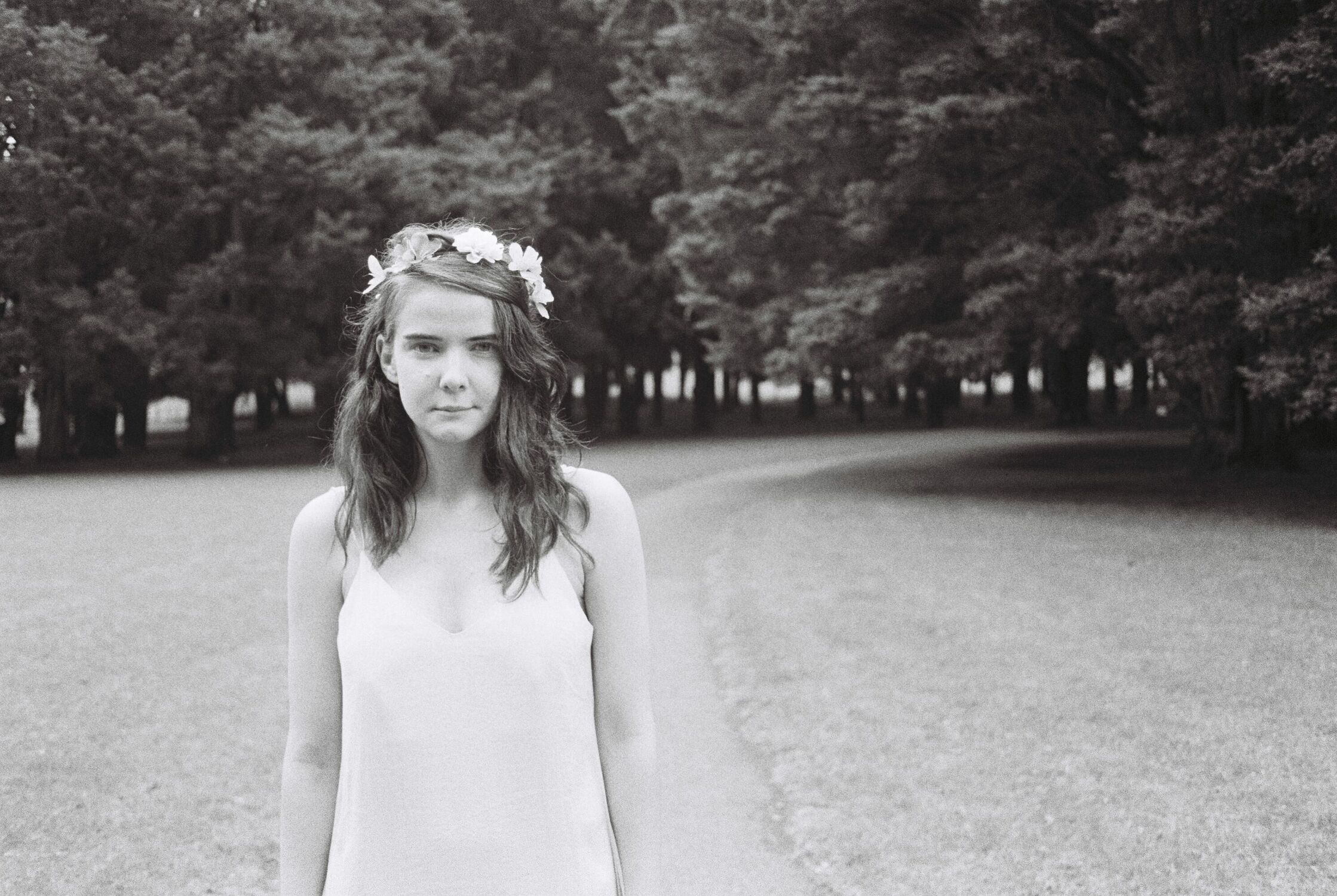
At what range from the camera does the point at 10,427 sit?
29.6m

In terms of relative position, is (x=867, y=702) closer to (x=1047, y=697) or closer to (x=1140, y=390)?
(x=1047, y=697)

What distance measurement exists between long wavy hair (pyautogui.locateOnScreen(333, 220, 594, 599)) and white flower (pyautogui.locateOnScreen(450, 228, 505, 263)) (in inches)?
0.5

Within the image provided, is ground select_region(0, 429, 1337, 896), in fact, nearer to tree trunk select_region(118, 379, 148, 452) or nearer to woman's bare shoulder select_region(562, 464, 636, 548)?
woman's bare shoulder select_region(562, 464, 636, 548)

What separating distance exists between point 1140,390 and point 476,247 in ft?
146

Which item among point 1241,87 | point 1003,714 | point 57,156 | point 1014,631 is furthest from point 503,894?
point 57,156

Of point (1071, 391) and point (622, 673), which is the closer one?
point (622, 673)

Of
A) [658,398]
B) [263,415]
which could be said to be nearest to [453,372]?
[658,398]

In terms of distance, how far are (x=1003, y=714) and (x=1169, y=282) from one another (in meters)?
10.1

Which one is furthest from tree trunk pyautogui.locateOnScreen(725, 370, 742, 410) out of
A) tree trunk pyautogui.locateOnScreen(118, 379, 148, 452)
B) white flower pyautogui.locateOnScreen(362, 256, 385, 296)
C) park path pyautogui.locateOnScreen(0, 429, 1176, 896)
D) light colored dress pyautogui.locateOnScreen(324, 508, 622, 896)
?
light colored dress pyautogui.locateOnScreen(324, 508, 622, 896)

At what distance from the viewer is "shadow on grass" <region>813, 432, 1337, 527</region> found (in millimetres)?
16078

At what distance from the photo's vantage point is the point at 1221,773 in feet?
19.7

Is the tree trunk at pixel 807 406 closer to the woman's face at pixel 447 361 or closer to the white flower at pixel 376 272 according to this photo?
the white flower at pixel 376 272

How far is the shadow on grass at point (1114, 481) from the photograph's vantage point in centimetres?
1608

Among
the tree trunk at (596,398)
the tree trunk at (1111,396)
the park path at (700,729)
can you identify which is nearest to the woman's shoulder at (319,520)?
the park path at (700,729)
